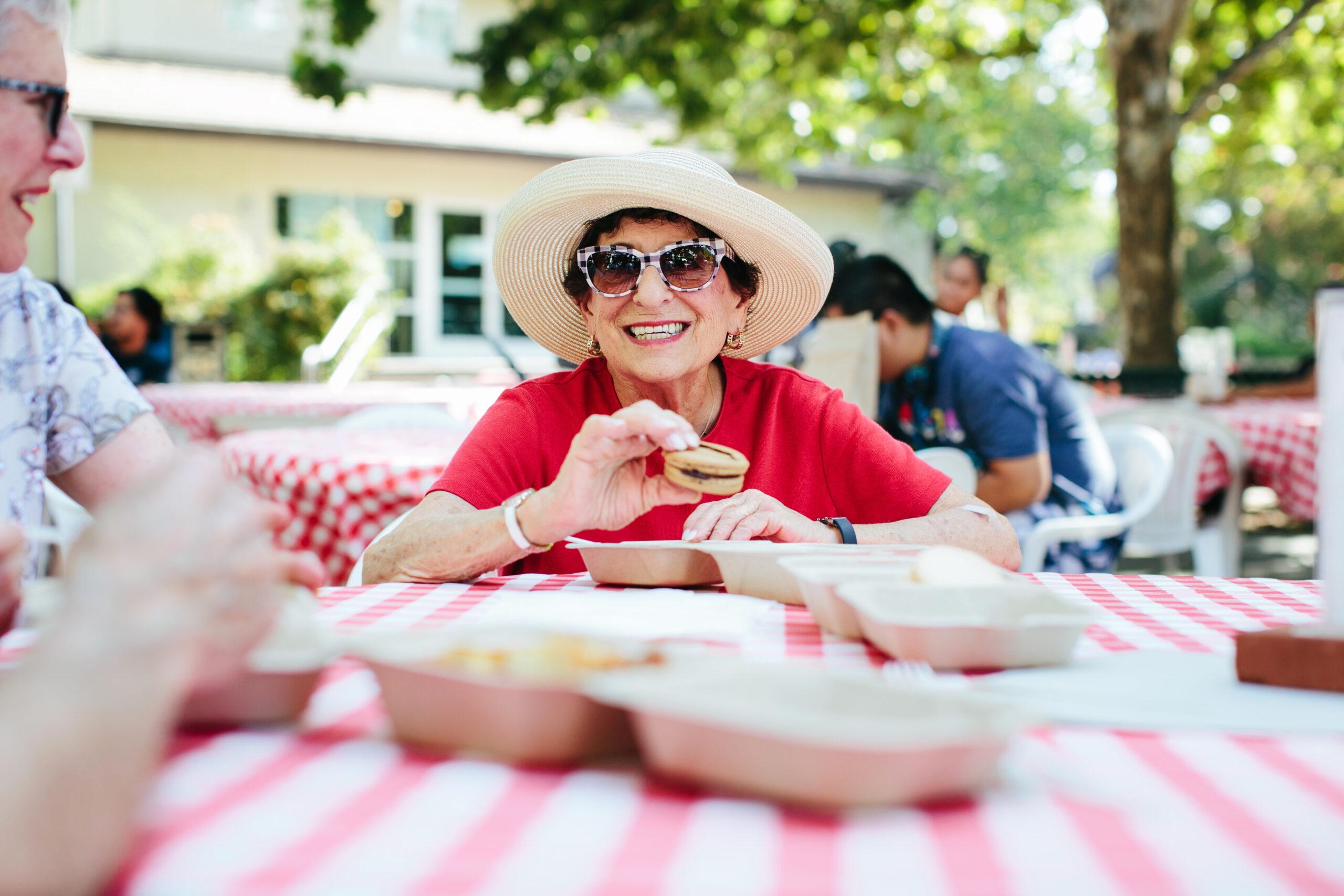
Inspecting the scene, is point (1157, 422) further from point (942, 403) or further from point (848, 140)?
point (848, 140)

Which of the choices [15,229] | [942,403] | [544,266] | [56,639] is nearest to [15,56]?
[15,229]

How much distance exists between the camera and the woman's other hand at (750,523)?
1.83 m

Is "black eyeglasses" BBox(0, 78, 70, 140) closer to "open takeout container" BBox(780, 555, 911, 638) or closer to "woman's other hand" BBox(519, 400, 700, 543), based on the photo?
"woman's other hand" BBox(519, 400, 700, 543)

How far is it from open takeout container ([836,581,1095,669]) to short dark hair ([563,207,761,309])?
1.30 m

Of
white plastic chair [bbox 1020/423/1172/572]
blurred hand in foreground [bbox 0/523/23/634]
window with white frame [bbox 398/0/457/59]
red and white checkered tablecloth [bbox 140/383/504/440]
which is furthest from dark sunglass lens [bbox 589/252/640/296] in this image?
window with white frame [bbox 398/0/457/59]

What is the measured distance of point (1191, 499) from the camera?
482 cm

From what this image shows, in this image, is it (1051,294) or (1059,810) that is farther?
(1051,294)

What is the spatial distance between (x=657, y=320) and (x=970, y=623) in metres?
1.33

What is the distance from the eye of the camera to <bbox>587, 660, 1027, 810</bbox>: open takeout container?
0.71 m

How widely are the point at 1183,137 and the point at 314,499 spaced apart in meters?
15.9

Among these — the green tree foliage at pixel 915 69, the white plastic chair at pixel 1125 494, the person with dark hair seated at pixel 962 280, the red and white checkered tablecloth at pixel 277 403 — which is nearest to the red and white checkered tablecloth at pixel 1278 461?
the white plastic chair at pixel 1125 494

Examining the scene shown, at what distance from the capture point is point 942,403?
3.91m

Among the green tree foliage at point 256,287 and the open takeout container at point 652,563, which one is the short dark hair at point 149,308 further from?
the open takeout container at point 652,563

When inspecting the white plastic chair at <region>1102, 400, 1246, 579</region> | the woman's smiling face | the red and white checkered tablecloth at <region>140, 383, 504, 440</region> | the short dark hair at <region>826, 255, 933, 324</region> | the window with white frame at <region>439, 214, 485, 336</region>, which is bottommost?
the white plastic chair at <region>1102, 400, 1246, 579</region>
